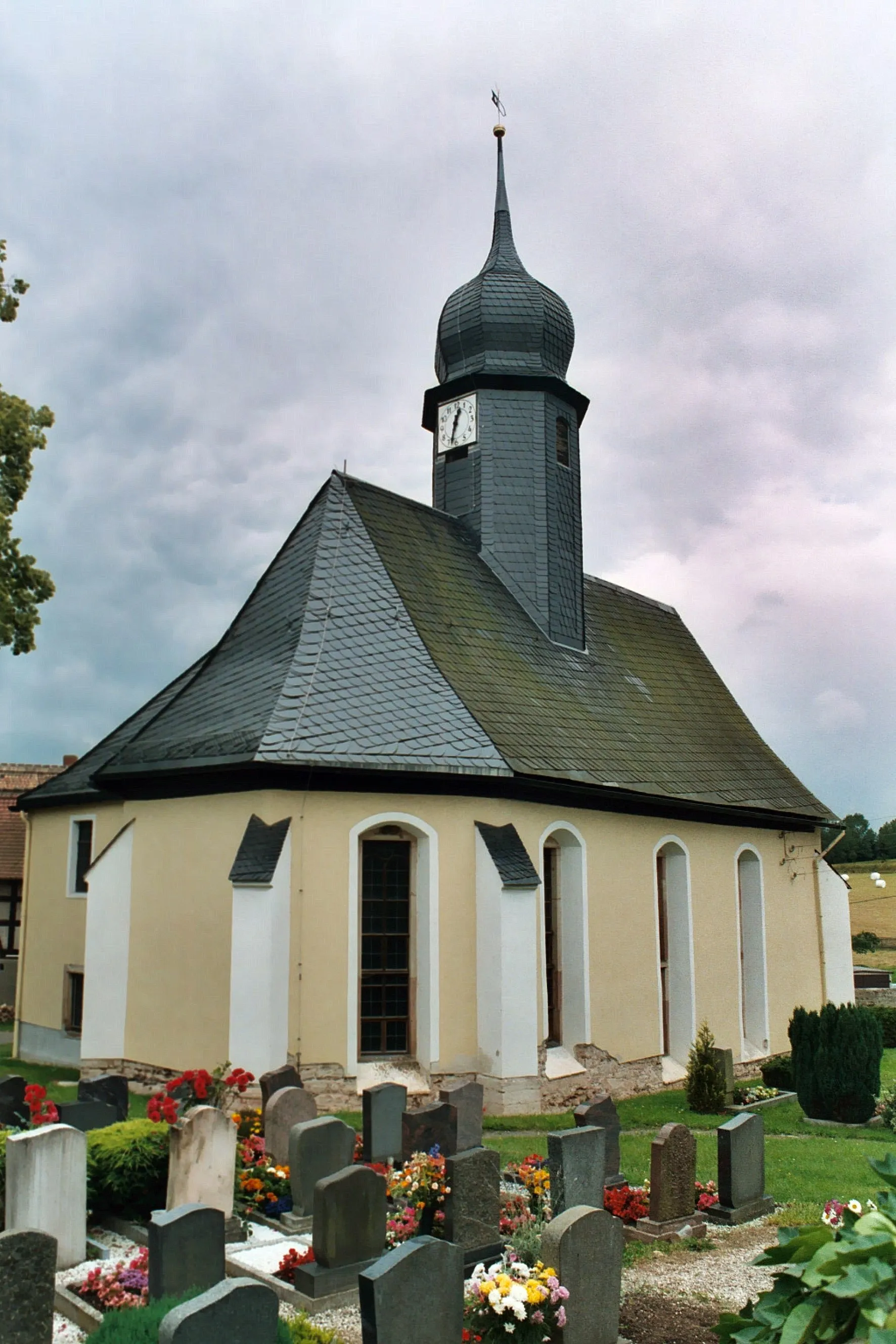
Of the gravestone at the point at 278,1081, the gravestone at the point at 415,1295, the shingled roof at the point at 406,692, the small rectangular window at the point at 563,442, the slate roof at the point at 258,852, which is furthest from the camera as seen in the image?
the small rectangular window at the point at 563,442

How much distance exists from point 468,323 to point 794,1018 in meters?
13.9

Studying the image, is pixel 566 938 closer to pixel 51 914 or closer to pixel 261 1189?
pixel 261 1189

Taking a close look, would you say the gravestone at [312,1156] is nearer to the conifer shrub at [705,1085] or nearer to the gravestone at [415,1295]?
the gravestone at [415,1295]

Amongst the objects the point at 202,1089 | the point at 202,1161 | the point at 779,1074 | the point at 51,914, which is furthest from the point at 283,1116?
the point at 51,914

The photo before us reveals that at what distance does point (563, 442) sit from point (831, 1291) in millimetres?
18969

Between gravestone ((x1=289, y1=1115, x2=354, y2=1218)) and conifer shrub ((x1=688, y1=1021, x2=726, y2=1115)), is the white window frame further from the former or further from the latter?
gravestone ((x1=289, y1=1115, x2=354, y2=1218))

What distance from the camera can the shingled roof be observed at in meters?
14.3

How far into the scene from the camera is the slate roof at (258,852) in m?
13.2

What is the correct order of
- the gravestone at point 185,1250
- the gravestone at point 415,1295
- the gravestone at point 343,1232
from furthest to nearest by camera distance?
the gravestone at point 343,1232, the gravestone at point 185,1250, the gravestone at point 415,1295

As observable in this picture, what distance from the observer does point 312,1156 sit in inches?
342

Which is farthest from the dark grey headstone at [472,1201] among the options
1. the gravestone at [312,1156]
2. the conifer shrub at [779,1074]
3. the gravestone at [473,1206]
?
the conifer shrub at [779,1074]

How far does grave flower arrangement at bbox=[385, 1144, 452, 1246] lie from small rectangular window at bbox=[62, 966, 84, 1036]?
12.3 m

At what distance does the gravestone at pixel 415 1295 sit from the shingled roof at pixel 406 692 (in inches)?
322

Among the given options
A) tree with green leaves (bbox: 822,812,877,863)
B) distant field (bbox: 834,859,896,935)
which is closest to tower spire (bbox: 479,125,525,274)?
distant field (bbox: 834,859,896,935)
